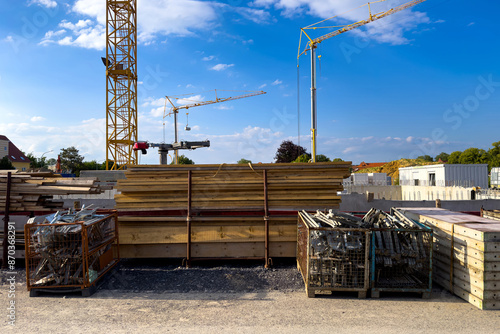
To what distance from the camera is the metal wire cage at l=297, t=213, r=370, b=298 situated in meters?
5.69

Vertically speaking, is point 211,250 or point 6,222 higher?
point 6,222

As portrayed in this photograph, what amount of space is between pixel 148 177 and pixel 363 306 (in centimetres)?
592

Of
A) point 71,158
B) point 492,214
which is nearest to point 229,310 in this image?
point 492,214

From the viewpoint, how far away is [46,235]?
19.3 ft

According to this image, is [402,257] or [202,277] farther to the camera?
[202,277]

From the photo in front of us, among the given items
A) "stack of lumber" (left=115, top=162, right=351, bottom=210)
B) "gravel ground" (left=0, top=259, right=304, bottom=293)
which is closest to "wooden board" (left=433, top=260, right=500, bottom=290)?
"gravel ground" (left=0, top=259, right=304, bottom=293)

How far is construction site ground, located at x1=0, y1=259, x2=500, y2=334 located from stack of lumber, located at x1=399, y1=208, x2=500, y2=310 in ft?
0.69

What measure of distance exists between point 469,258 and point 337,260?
7.29ft

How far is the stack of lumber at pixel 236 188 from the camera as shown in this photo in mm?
8055

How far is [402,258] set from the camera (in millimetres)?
5812

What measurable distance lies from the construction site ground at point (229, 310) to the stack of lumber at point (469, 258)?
21 centimetres

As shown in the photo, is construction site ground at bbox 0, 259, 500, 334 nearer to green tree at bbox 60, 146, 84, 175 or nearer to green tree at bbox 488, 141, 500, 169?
green tree at bbox 488, 141, 500, 169

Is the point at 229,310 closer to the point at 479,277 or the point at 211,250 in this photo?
the point at 211,250

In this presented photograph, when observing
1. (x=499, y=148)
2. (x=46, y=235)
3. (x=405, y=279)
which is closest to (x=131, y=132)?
(x=46, y=235)
